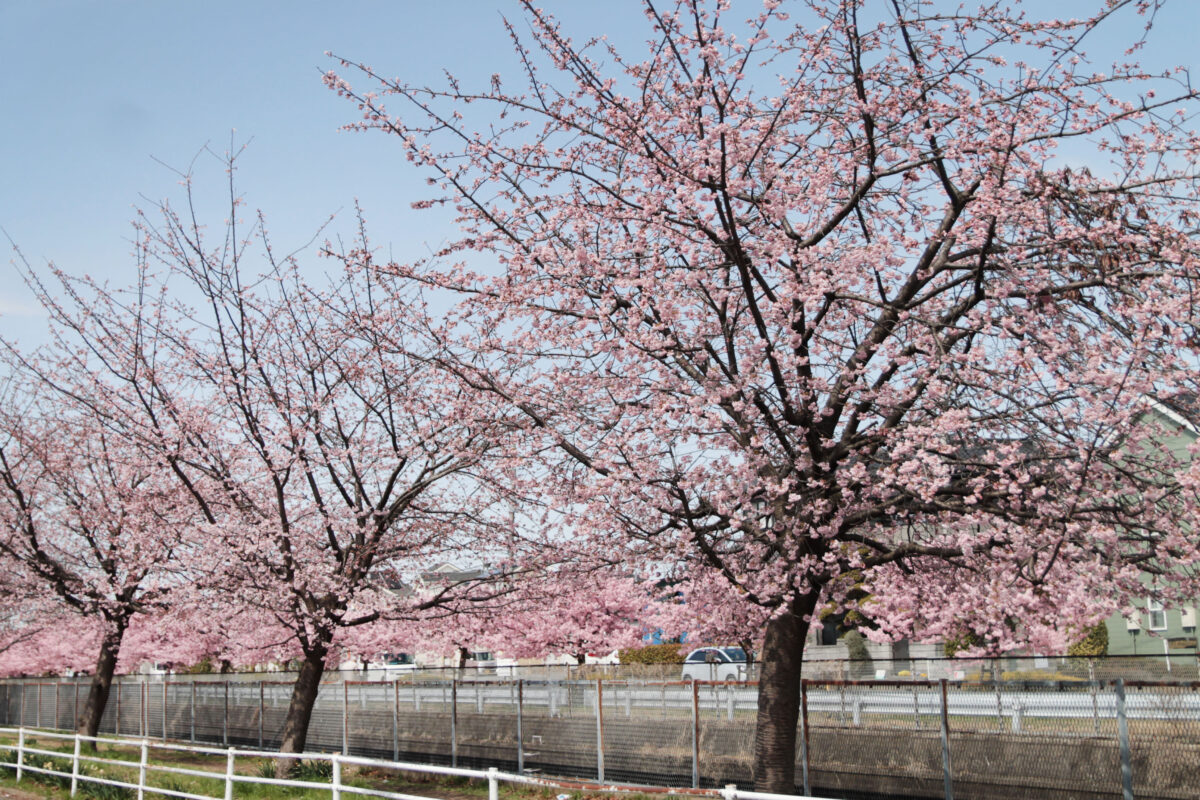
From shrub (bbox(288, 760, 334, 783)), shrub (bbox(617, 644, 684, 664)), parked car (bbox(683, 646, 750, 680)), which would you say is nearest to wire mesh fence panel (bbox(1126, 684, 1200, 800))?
shrub (bbox(288, 760, 334, 783))

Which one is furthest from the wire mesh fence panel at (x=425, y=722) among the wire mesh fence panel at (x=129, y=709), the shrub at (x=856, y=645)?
the shrub at (x=856, y=645)

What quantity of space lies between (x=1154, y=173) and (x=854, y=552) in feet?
16.4

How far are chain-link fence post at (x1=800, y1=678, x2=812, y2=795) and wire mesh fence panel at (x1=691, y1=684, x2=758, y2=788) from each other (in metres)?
1.18

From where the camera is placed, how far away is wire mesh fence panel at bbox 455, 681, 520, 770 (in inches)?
769

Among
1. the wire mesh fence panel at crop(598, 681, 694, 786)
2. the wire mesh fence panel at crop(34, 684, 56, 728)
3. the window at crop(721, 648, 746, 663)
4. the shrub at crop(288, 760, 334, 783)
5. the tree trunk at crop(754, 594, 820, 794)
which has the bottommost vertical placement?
the wire mesh fence panel at crop(34, 684, 56, 728)

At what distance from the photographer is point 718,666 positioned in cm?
3581

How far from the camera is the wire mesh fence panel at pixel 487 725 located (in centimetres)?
1953

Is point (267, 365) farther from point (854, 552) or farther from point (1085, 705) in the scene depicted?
point (1085, 705)

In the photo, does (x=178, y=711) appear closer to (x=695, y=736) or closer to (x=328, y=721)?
(x=328, y=721)

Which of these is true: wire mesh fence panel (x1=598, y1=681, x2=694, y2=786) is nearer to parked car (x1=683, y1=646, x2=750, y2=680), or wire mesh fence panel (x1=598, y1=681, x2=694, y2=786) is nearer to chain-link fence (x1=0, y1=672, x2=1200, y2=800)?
chain-link fence (x1=0, y1=672, x2=1200, y2=800)

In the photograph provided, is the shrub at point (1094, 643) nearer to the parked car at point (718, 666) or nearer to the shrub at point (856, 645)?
the shrub at point (856, 645)

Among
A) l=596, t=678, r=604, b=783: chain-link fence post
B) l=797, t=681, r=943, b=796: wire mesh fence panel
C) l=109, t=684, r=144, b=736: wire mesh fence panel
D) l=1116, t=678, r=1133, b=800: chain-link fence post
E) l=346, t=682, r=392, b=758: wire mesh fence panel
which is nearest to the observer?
l=1116, t=678, r=1133, b=800: chain-link fence post

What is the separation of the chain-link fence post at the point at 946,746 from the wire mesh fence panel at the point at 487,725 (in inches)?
337

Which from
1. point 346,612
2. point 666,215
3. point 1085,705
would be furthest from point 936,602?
point 346,612
